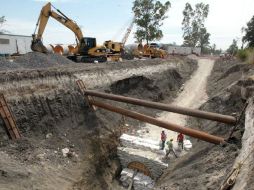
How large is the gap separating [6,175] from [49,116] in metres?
4.47

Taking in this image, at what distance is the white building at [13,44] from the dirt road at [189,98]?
65.4 feet

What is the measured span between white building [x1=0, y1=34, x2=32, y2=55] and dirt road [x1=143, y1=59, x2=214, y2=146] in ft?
65.4

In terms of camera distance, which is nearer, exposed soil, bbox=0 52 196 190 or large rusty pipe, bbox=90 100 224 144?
large rusty pipe, bbox=90 100 224 144

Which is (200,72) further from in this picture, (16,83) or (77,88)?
(16,83)

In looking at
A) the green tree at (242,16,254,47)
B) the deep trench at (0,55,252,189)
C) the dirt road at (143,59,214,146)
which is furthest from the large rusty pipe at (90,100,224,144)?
the green tree at (242,16,254,47)

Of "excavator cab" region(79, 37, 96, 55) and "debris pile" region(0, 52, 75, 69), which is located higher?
"excavator cab" region(79, 37, 96, 55)

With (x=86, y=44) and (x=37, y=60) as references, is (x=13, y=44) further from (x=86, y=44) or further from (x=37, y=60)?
(x=37, y=60)

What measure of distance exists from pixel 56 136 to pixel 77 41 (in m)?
15.3

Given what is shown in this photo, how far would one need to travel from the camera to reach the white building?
116 ft

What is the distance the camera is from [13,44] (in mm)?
36438

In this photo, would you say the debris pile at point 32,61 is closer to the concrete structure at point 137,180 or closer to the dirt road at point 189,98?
the dirt road at point 189,98

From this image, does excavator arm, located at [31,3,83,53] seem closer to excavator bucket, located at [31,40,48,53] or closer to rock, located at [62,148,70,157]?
excavator bucket, located at [31,40,48,53]

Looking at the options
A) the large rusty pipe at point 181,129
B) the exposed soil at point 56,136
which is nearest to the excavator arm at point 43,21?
the exposed soil at point 56,136

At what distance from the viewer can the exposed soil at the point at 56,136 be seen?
11.9 m
